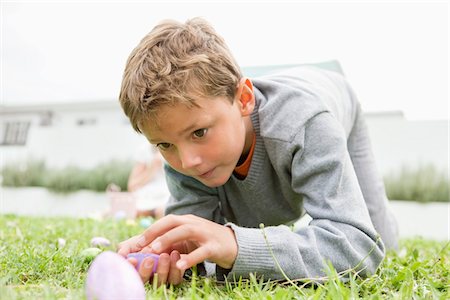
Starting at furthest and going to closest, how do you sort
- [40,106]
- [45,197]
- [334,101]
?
[40,106]
[45,197]
[334,101]

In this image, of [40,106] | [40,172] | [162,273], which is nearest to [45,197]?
[40,172]

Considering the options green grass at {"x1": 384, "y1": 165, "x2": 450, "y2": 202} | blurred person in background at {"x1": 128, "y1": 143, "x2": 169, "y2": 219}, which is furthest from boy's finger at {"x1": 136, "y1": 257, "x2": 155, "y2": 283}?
green grass at {"x1": 384, "y1": 165, "x2": 450, "y2": 202}

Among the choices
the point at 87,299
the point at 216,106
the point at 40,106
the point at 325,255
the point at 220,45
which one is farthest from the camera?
the point at 40,106

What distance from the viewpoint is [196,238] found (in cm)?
164

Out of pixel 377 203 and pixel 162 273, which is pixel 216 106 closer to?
→ pixel 162 273

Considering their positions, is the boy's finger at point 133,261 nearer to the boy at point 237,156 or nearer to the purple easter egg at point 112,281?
the boy at point 237,156

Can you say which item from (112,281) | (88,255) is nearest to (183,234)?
(112,281)

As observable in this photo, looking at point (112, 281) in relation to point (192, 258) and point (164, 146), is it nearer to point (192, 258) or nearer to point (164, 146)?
point (192, 258)

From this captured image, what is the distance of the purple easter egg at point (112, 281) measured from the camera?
1356mm

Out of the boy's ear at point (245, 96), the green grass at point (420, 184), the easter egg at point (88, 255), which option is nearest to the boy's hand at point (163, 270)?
the easter egg at point (88, 255)

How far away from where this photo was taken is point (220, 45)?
220 cm

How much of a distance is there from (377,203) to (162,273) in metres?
1.77

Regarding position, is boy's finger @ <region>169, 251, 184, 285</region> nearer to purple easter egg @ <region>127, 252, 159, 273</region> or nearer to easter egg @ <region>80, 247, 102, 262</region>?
purple easter egg @ <region>127, 252, 159, 273</region>

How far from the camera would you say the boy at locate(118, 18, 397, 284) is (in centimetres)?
173
